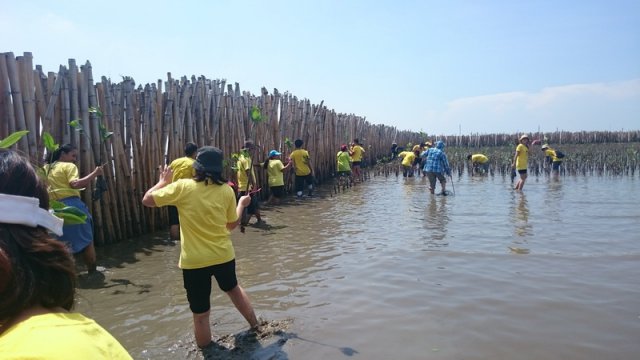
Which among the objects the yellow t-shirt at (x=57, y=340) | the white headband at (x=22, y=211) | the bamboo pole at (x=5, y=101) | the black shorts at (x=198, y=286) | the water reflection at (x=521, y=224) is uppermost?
the bamboo pole at (x=5, y=101)

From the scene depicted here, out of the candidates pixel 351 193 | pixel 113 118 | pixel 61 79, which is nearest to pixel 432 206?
pixel 351 193

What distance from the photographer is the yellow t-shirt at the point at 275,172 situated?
35.6ft

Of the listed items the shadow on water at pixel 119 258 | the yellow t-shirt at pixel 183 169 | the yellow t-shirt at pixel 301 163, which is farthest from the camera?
the yellow t-shirt at pixel 301 163

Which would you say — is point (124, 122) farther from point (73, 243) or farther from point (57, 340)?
point (57, 340)

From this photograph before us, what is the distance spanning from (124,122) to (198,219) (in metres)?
4.32

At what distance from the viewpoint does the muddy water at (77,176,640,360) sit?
3.82 metres

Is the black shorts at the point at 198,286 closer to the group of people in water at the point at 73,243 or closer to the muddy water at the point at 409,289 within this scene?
the group of people in water at the point at 73,243

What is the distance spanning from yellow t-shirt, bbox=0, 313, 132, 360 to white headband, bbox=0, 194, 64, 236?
0.71 feet

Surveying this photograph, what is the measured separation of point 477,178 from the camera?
17812mm

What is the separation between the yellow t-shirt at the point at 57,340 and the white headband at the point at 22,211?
8.5 inches

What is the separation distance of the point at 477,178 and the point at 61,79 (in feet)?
48.7

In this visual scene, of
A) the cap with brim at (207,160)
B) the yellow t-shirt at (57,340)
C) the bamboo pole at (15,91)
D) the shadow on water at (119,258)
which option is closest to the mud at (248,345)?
the cap with brim at (207,160)

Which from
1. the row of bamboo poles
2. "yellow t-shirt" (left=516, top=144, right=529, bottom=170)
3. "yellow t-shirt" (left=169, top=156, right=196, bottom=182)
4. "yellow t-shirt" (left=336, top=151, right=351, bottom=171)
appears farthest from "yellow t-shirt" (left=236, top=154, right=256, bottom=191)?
"yellow t-shirt" (left=516, top=144, right=529, bottom=170)

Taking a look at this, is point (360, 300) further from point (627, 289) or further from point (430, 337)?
point (627, 289)
